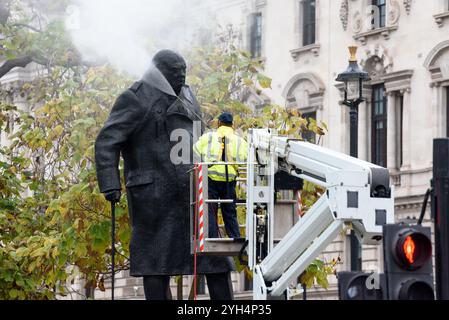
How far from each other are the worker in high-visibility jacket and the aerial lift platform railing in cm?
76

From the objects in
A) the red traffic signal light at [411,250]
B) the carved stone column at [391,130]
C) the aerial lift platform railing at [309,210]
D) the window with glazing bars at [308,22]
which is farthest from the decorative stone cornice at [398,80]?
the red traffic signal light at [411,250]

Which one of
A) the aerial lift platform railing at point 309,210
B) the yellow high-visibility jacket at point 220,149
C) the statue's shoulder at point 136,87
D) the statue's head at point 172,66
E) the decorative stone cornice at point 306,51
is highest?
the decorative stone cornice at point 306,51

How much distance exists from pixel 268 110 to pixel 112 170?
15.9m

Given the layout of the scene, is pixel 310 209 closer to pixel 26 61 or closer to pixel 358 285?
pixel 358 285

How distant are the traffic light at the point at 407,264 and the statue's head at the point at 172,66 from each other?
5628 millimetres

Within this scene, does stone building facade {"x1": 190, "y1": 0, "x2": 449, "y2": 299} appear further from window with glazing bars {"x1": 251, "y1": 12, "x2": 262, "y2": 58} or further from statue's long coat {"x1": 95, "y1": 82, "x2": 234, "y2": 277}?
statue's long coat {"x1": 95, "y1": 82, "x2": 234, "y2": 277}

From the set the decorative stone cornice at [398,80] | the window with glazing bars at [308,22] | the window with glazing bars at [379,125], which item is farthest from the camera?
the window with glazing bars at [308,22]

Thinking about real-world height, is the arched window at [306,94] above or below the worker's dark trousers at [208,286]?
above

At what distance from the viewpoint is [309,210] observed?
15.7 metres

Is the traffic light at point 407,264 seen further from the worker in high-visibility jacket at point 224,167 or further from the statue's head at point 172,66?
the statue's head at point 172,66

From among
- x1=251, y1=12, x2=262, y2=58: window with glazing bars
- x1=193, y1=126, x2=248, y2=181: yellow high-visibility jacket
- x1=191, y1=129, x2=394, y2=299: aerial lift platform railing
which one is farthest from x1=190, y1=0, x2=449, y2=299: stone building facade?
x1=191, y1=129, x2=394, y2=299: aerial lift platform railing

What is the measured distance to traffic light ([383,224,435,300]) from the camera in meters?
12.7

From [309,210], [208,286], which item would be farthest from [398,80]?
[309,210]

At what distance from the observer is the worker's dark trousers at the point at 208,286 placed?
17.6 m
